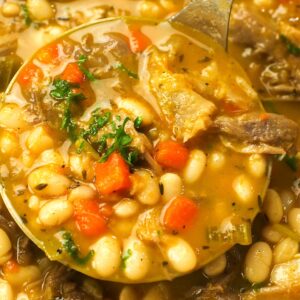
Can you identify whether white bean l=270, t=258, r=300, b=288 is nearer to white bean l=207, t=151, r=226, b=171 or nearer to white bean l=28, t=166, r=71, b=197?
white bean l=207, t=151, r=226, b=171

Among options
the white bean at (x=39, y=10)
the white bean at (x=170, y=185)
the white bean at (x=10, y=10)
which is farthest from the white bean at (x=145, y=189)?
the white bean at (x=10, y=10)

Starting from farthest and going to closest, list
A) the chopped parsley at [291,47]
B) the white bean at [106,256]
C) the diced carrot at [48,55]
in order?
the chopped parsley at [291,47] < the diced carrot at [48,55] < the white bean at [106,256]

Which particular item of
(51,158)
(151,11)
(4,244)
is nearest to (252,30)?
(151,11)

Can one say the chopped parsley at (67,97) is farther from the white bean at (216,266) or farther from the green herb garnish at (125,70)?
the white bean at (216,266)

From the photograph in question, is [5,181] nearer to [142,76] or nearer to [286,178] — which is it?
[142,76]


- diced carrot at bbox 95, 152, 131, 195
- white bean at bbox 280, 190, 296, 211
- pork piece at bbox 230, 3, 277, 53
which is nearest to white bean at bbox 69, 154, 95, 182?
diced carrot at bbox 95, 152, 131, 195

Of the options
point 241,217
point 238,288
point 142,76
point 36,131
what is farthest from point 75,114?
point 238,288
